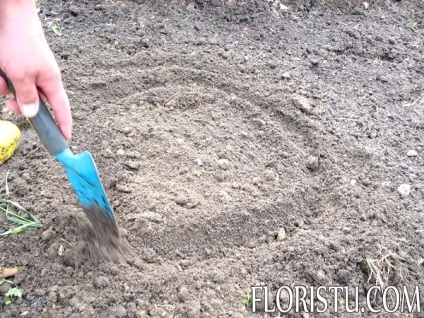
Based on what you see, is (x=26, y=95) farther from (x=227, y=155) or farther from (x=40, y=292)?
(x=227, y=155)

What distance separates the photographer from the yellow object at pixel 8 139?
242 cm

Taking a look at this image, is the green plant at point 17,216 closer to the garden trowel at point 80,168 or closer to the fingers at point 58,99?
the garden trowel at point 80,168

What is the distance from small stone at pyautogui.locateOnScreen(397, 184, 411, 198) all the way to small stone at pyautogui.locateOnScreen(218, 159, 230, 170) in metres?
0.76

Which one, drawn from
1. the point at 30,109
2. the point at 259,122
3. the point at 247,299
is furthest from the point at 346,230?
the point at 30,109

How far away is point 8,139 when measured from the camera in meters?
2.44

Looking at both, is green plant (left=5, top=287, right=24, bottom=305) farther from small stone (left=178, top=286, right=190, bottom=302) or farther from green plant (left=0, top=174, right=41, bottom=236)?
small stone (left=178, top=286, right=190, bottom=302)

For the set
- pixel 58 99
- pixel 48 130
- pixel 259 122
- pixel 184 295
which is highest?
pixel 58 99

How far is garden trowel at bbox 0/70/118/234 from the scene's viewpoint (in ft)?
5.94

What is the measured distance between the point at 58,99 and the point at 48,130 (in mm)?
115

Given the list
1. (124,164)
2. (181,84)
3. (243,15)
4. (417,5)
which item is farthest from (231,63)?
(417,5)

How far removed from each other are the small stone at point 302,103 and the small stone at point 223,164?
21.7 inches

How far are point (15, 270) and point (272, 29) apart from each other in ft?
6.91

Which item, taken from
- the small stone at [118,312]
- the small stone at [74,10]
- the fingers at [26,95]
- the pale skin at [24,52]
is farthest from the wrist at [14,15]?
the small stone at [74,10]

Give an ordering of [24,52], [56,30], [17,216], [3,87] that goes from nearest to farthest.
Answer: [24,52], [3,87], [17,216], [56,30]
